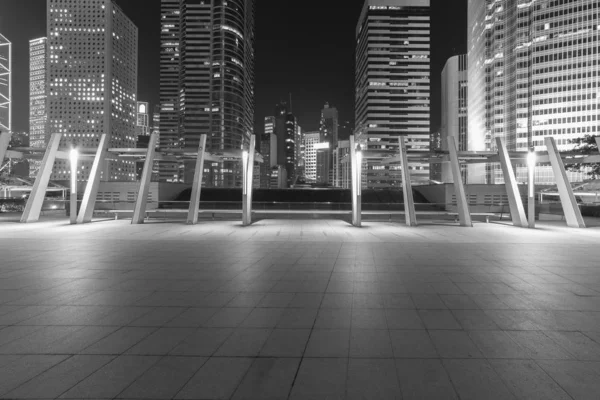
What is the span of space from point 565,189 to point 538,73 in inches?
4870

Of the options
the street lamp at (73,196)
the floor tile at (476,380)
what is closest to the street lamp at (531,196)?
the floor tile at (476,380)

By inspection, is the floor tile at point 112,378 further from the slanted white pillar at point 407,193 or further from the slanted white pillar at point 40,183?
the slanted white pillar at point 40,183

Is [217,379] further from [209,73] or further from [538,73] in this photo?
[209,73]

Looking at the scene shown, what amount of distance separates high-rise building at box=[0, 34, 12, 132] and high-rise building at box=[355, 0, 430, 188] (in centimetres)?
11526

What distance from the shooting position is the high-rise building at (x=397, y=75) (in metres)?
156

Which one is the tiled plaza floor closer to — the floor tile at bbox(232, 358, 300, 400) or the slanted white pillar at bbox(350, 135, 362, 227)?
the floor tile at bbox(232, 358, 300, 400)

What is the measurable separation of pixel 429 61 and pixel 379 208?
145355 mm

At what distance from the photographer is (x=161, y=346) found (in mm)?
4668

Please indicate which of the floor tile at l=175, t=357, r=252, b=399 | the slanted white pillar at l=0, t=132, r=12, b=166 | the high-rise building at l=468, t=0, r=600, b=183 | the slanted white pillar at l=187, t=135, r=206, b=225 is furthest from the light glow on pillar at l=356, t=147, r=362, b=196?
the high-rise building at l=468, t=0, r=600, b=183

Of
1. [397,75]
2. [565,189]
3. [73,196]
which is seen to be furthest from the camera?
[397,75]

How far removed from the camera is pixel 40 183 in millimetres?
21375

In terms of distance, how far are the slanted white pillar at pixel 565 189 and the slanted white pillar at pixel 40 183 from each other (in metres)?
25.5

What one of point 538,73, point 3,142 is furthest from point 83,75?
point 3,142

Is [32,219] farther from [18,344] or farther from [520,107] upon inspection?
[520,107]
